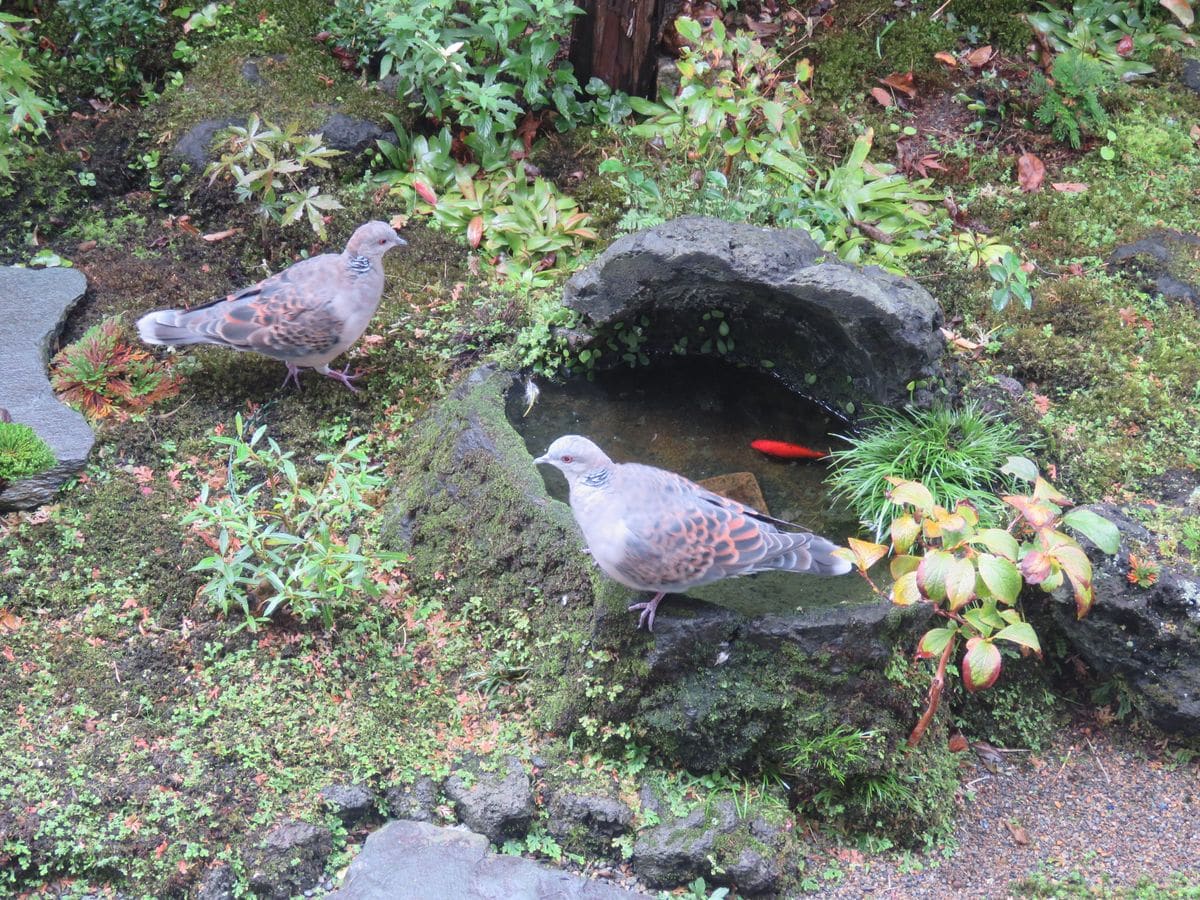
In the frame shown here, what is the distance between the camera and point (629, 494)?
148 inches

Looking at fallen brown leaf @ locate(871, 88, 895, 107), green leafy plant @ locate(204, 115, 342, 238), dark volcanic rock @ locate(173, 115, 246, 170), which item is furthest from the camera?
fallen brown leaf @ locate(871, 88, 895, 107)

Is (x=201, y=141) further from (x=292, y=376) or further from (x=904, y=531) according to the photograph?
(x=904, y=531)

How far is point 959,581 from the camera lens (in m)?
3.44

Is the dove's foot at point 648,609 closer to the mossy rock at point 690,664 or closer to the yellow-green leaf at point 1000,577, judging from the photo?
the mossy rock at point 690,664

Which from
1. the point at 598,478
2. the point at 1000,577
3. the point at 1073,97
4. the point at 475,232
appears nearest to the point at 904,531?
the point at 1000,577

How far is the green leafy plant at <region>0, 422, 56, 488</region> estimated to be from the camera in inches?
196

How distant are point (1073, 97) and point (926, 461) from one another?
3917 mm

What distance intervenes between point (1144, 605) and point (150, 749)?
13.2ft

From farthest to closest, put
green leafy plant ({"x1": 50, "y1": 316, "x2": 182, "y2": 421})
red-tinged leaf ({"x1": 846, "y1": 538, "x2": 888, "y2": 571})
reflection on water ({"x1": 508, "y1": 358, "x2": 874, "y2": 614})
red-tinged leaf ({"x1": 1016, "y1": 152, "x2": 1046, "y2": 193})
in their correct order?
red-tinged leaf ({"x1": 1016, "y1": 152, "x2": 1046, "y2": 193}) → green leafy plant ({"x1": 50, "y1": 316, "x2": 182, "y2": 421}) → reflection on water ({"x1": 508, "y1": 358, "x2": 874, "y2": 614}) → red-tinged leaf ({"x1": 846, "y1": 538, "x2": 888, "y2": 571})

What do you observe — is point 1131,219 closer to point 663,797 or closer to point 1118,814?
point 1118,814

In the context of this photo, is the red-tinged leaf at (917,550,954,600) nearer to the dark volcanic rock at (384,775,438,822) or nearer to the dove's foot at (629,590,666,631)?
the dove's foot at (629,590,666,631)

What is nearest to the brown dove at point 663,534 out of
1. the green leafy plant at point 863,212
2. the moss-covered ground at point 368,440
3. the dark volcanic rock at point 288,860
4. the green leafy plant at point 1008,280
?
the moss-covered ground at point 368,440

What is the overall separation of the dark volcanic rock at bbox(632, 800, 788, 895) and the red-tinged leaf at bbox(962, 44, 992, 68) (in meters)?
5.92

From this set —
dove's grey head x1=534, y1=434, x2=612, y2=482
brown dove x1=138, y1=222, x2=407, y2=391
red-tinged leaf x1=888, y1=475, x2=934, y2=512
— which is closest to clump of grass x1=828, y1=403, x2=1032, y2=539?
red-tinged leaf x1=888, y1=475, x2=934, y2=512
